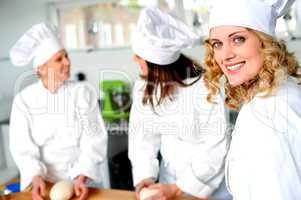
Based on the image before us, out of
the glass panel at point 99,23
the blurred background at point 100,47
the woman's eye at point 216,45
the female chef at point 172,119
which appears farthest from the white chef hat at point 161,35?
the glass panel at point 99,23

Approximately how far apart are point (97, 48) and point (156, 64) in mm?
1632

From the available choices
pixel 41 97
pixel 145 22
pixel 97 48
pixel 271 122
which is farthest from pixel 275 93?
pixel 97 48

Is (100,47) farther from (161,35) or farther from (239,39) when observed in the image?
(239,39)

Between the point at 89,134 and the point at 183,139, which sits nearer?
the point at 183,139

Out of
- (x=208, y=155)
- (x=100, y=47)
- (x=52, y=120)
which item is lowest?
(x=208, y=155)

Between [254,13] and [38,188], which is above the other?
[254,13]

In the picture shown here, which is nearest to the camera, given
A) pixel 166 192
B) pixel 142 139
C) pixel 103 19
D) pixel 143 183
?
pixel 166 192

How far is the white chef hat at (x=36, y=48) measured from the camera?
1.38 metres

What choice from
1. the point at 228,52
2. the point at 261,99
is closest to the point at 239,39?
the point at 228,52

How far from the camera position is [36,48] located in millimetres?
1398

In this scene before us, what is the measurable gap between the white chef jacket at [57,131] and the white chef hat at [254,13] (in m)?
0.83

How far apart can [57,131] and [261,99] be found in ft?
3.04

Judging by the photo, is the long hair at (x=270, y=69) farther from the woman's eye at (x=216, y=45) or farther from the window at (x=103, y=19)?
the window at (x=103, y=19)

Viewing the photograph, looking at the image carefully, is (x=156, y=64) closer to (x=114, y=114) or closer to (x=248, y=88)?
(x=248, y=88)
